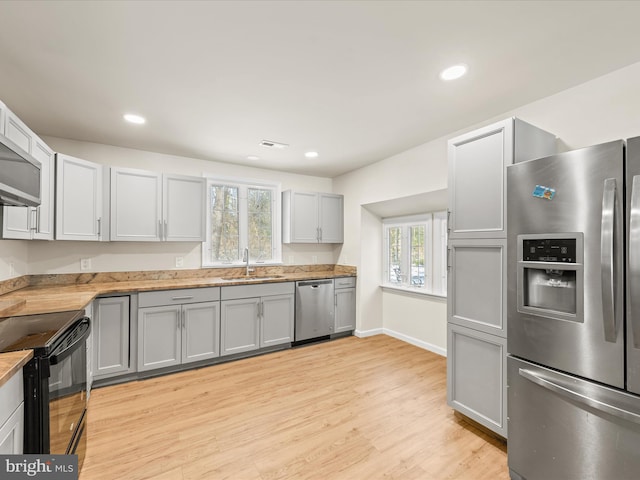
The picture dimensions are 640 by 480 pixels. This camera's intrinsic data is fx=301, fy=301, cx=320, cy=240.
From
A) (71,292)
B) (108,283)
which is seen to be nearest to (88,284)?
(108,283)

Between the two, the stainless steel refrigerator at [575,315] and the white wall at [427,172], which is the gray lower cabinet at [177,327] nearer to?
the white wall at [427,172]

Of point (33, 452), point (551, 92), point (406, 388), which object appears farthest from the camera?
point (406, 388)

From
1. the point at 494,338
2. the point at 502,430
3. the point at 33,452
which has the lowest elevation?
the point at 502,430

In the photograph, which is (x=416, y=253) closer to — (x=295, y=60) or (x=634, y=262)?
(x=634, y=262)

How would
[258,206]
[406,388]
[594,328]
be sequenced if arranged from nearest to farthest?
[594,328] → [406,388] → [258,206]

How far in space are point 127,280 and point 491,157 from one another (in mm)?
3916

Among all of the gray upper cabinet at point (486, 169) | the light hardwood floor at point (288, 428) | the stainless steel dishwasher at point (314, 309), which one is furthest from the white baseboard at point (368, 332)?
the gray upper cabinet at point (486, 169)

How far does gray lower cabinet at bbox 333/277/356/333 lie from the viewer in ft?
14.6

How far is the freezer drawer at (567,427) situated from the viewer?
1.37m

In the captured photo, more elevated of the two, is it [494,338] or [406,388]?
[494,338]

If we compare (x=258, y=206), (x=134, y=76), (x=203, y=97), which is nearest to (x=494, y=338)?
(x=203, y=97)

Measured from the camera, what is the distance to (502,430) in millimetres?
2012

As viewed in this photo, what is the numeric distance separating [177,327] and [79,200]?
1.60 m

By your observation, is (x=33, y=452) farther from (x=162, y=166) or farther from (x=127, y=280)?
(x=162, y=166)
